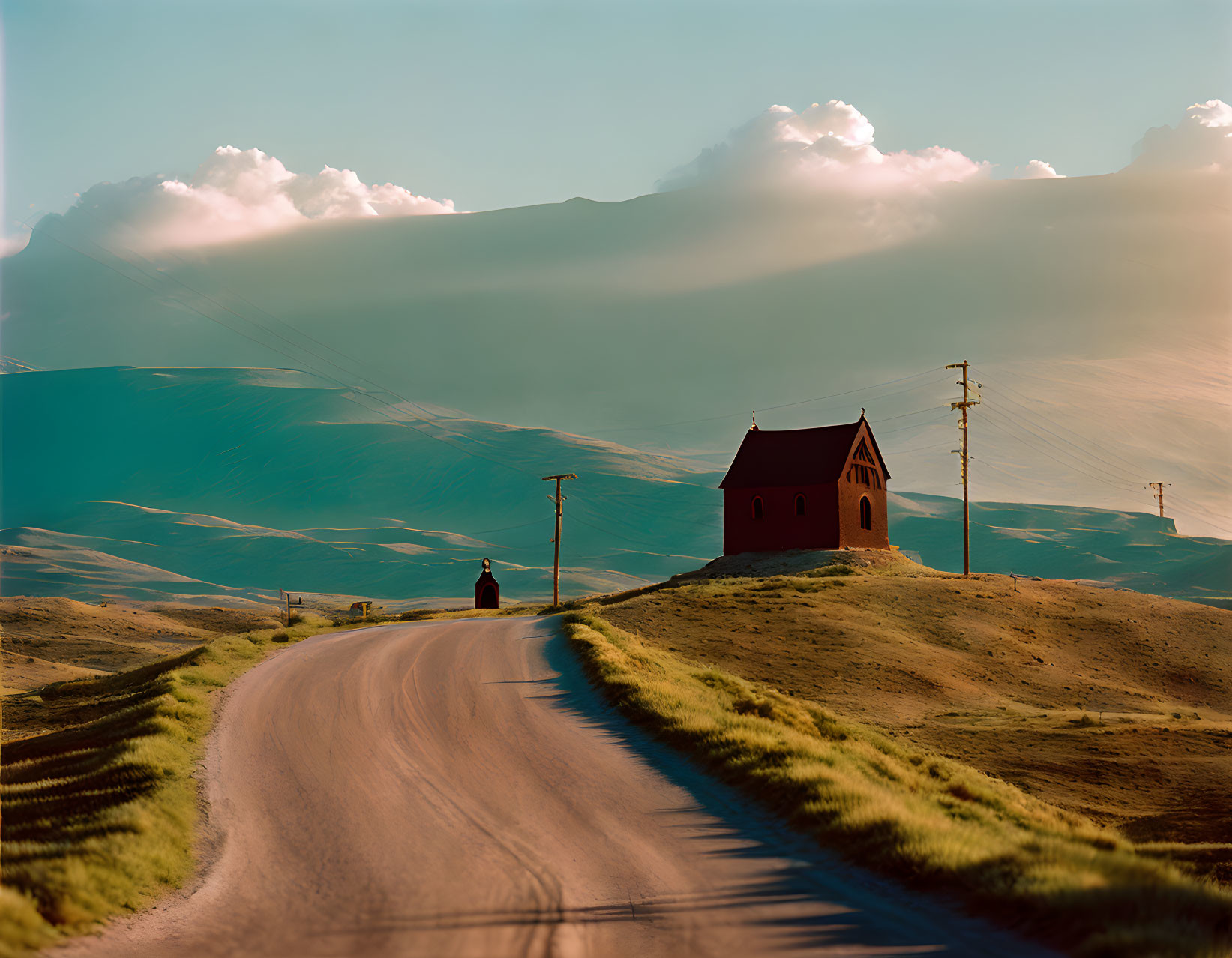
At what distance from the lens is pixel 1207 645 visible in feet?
151

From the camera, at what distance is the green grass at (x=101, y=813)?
9.04m

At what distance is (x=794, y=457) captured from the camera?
7038cm

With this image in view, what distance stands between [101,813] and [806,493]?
59.1 m

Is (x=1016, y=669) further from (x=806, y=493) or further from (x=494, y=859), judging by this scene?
(x=494, y=859)

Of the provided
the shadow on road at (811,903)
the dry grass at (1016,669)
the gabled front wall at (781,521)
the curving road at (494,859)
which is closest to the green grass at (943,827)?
the shadow on road at (811,903)

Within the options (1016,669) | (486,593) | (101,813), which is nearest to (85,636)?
(486,593)

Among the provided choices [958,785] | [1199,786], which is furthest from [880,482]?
[958,785]

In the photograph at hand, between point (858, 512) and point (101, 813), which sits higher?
point (858, 512)

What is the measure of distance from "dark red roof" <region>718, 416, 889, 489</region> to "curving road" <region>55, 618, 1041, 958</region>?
166 feet

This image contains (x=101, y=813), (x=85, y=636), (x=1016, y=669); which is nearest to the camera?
(x=101, y=813)

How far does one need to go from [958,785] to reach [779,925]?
32.9 ft

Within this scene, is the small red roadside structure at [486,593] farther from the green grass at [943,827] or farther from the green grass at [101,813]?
the green grass at [943,827]

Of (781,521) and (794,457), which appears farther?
(794,457)

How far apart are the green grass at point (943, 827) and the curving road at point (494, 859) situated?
48 centimetres
